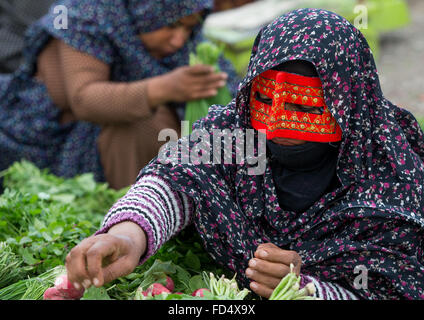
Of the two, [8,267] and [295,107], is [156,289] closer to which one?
[8,267]

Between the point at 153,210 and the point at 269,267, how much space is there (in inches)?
15.4

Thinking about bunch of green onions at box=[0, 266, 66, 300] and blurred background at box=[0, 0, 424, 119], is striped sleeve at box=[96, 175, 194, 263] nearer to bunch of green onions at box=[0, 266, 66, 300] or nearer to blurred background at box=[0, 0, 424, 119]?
bunch of green onions at box=[0, 266, 66, 300]

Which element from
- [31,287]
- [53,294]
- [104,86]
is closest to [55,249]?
[31,287]

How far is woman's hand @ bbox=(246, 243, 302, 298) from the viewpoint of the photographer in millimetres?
1712

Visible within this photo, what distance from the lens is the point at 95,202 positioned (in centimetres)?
312

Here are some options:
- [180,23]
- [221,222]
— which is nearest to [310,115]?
[221,222]

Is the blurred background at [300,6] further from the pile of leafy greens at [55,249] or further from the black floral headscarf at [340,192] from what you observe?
the black floral headscarf at [340,192]

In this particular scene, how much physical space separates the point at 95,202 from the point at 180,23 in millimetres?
1227

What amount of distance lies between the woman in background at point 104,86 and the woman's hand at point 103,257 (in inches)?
73.1

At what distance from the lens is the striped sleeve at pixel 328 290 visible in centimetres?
180

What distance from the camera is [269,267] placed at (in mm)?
1710

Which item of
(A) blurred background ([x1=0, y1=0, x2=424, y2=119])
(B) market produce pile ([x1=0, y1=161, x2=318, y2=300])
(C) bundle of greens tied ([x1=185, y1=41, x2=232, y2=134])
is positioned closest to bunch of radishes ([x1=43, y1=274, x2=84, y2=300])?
(B) market produce pile ([x1=0, y1=161, x2=318, y2=300])

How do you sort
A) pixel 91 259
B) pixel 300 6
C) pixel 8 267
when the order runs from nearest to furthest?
1. pixel 91 259
2. pixel 8 267
3. pixel 300 6
